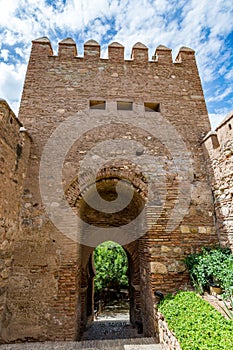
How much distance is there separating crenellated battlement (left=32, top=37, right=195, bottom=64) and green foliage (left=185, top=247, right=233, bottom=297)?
4.98m

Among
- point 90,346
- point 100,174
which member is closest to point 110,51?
point 100,174

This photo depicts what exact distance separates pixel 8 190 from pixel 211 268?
3635 mm

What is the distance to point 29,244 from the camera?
365 centimetres

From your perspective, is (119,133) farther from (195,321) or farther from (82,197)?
(195,321)

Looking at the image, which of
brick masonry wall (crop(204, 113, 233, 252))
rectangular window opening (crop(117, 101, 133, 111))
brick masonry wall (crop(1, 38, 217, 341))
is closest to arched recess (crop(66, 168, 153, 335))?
brick masonry wall (crop(1, 38, 217, 341))

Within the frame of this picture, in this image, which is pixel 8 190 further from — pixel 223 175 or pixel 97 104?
pixel 223 175

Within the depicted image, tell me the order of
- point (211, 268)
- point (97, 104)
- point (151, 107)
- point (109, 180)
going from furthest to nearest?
1. point (151, 107)
2. point (97, 104)
3. point (109, 180)
4. point (211, 268)

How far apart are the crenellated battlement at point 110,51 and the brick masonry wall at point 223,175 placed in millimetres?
2848

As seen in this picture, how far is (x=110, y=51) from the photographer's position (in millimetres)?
5500

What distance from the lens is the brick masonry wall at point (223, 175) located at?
12.1 feet

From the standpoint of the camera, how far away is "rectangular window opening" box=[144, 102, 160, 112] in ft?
16.4

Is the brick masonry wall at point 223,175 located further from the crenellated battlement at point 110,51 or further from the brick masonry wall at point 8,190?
the brick masonry wall at point 8,190

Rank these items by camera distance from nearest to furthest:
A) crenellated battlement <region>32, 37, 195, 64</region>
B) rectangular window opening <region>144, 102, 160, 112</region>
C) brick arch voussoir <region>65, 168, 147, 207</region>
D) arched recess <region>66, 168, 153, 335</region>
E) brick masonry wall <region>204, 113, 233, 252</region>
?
brick masonry wall <region>204, 113, 233, 252</region>, brick arch voussoir <region>65, 168, 147, 207</region>, arched recess <region>66, 168, 153, 335</region>, rectangular window opening <region>144, 102, 160, 112</region>, crenellated battlement <region>32, 37, 195, 64</region>

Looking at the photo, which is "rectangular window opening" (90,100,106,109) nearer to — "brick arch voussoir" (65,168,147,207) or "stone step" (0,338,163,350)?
"brick arch voussoir" (65,168,147,207)
